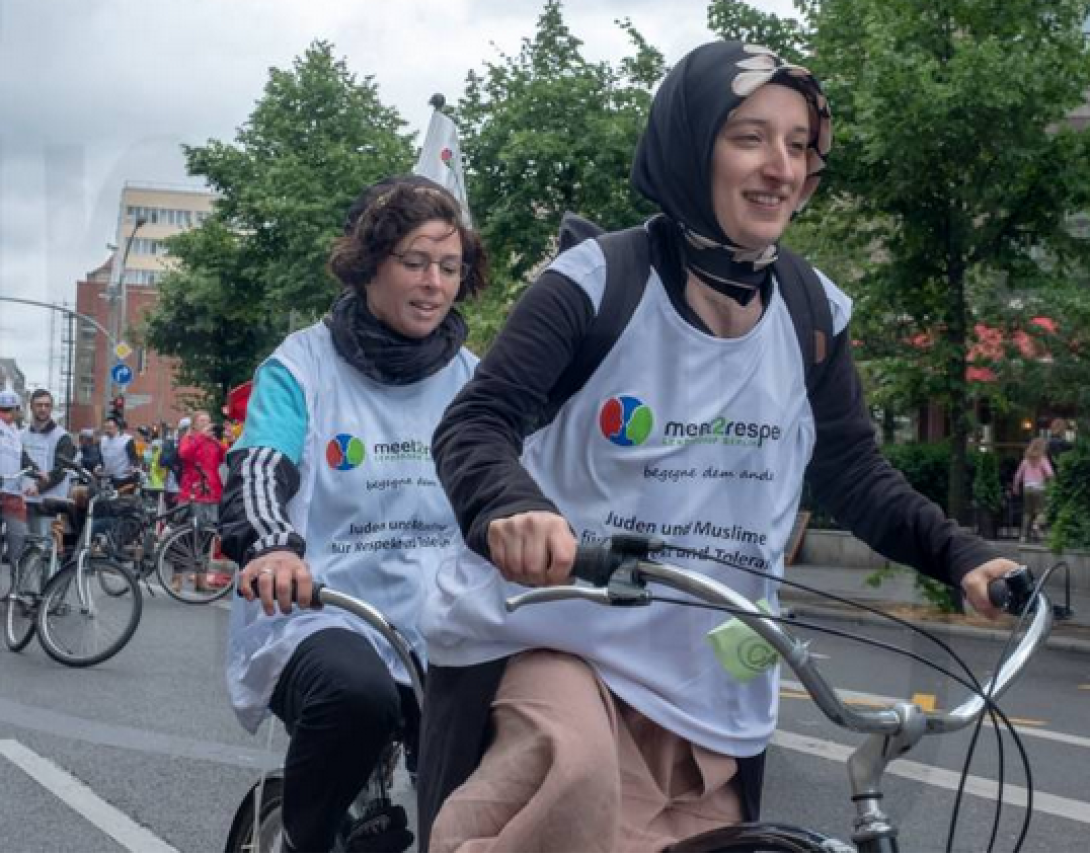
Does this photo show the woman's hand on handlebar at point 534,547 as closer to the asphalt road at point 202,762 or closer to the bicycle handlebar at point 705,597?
the bicycle handlebar at point 705,597

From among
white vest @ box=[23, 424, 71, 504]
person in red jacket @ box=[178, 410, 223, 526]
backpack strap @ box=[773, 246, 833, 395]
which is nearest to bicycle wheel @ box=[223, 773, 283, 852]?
backpack strap @ box=[773, 246, 833, 395]

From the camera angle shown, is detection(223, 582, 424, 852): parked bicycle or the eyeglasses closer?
detection(223, 582, 424, 852): parked bicycle

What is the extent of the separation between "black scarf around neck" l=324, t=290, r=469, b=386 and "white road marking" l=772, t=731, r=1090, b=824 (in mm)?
3192

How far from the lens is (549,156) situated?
20.7m

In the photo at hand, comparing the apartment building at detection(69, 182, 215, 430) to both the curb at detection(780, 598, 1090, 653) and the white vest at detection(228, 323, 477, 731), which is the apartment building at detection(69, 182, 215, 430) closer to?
the curb at detection(780, 598, 1090, 653)

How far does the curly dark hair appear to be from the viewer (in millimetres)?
3894

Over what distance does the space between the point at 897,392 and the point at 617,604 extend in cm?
1416

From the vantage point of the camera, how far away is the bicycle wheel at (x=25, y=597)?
39.1 feet

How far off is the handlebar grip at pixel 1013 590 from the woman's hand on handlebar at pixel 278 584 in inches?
46.7

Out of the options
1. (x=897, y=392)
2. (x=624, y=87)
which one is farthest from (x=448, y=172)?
(x=624, y=87)

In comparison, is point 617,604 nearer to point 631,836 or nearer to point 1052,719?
point 631,836

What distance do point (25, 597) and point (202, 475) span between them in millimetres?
5482

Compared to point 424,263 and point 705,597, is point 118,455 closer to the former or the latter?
point 424,263

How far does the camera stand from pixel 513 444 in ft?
7.47
